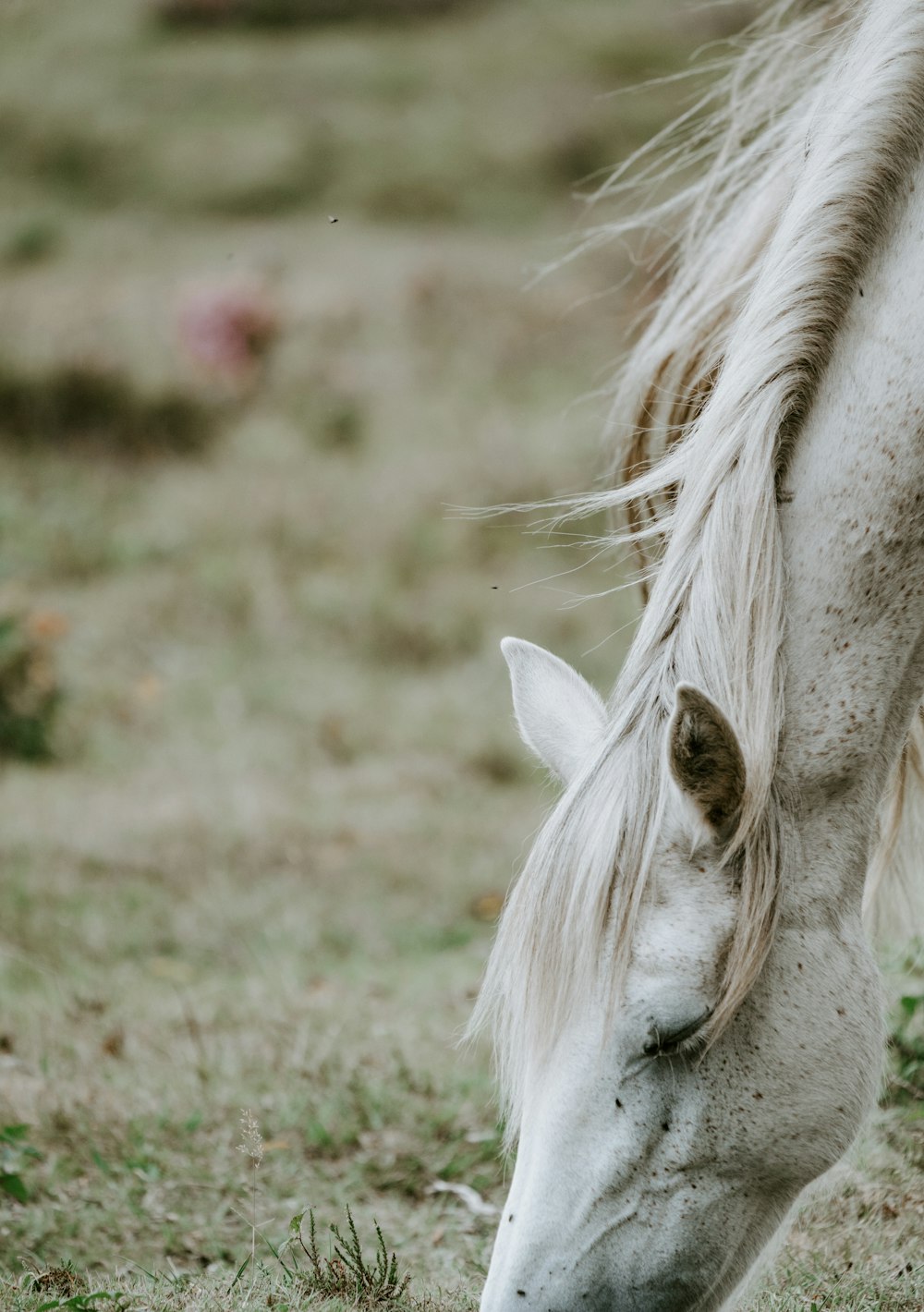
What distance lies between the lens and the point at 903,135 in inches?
74.5

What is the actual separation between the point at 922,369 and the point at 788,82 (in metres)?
1.07

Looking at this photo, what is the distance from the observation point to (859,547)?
1807 mm

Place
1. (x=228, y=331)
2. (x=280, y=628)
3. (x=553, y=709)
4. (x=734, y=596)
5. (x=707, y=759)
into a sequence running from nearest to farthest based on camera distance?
1. (x=707, y=759)
2. (x=734, y=596)
3. (x=553, y=709)
4. (x=280, y=628)
5. (x=228, y=331)

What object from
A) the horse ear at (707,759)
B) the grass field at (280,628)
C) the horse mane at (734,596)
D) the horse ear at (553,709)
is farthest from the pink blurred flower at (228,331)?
the horse ear at (707,759)

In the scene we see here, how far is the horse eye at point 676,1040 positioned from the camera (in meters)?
1.63

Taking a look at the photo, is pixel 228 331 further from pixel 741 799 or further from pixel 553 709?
pixel 741 799

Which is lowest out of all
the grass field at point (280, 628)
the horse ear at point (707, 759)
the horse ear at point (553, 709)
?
the grass field at point (280, 628)

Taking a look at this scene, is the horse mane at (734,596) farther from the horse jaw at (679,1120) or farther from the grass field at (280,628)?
the grass field at (280,628)

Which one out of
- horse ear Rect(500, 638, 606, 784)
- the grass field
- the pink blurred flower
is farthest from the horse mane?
the pink blurred flower

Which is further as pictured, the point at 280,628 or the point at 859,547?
the point at 280,628

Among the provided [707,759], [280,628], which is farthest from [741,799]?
[280,628]

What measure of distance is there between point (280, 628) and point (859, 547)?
4.95 meters

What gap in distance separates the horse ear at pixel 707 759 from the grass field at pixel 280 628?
1.98 ft

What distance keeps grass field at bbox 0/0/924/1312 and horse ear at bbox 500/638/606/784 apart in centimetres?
20
